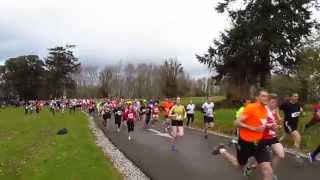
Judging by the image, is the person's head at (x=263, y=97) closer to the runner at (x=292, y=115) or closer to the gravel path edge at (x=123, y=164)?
the gravel path edge at (x=123, y=164)

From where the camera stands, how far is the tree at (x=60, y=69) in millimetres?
159625

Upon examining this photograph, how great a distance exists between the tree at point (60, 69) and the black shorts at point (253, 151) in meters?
149

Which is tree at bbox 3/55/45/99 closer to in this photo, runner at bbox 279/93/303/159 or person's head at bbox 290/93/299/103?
runner at bbox 279/93/303/159

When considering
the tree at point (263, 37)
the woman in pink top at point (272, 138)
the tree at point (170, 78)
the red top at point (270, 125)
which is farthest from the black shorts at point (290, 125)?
→ the tree at point (170, 78)

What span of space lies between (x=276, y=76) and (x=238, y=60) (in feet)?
12.4

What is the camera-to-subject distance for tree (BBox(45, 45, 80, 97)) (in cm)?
15962

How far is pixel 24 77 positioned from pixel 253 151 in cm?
14710

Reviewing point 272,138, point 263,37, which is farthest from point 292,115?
point 263,37

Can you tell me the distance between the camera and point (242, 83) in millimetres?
56844

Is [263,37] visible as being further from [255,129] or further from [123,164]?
[255,129]

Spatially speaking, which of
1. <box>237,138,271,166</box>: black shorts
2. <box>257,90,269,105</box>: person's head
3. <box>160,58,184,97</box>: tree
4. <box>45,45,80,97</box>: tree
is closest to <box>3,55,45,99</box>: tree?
<box>45,45,80,97</box>: tree

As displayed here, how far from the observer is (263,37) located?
5288 centimetres

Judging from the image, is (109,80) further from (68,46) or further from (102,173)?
(102,173)

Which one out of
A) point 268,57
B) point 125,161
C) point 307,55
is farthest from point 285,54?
point 125,161
